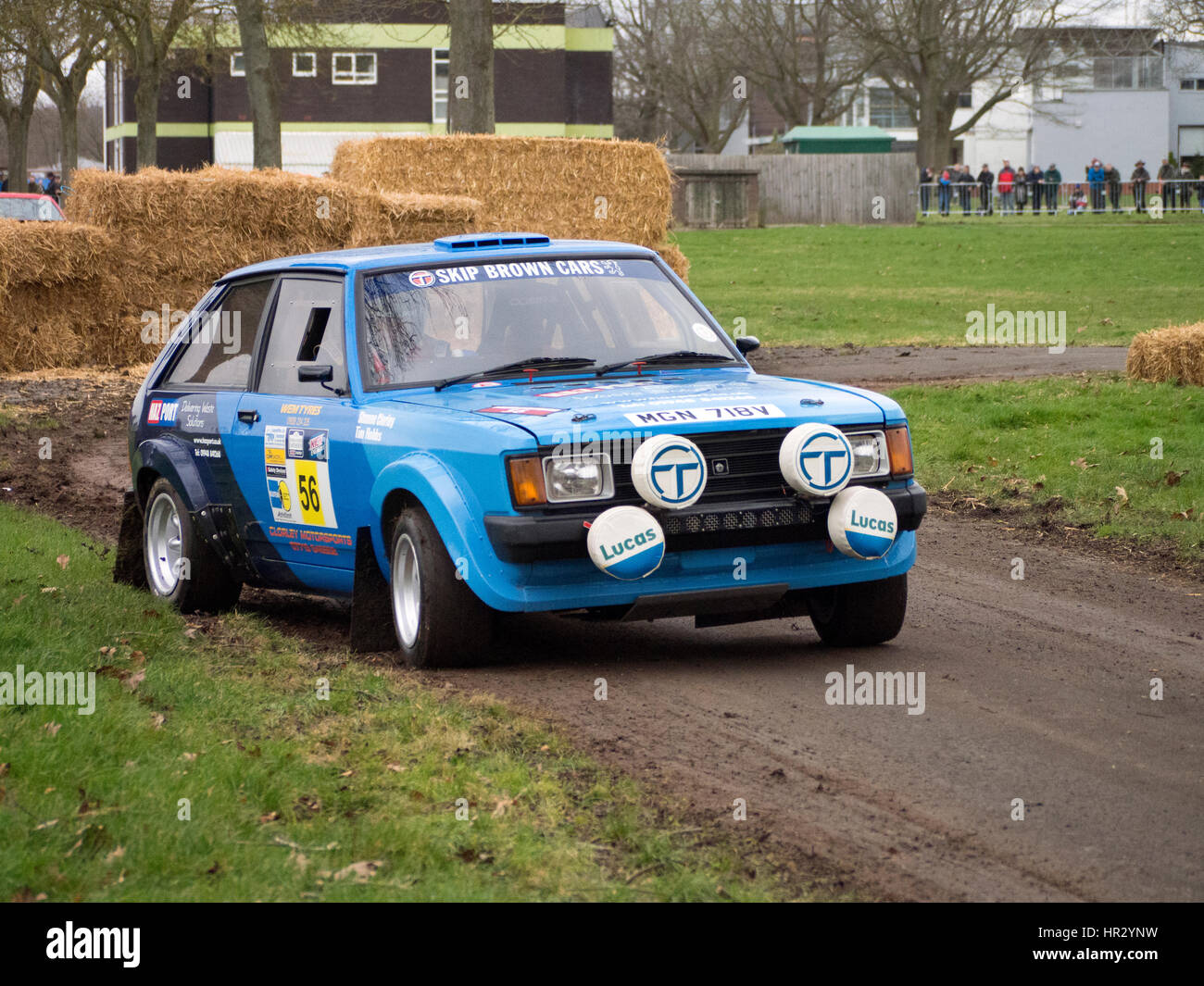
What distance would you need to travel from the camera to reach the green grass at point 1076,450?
10.3 m

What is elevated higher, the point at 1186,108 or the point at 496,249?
the point at 1186,108

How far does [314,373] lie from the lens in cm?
714

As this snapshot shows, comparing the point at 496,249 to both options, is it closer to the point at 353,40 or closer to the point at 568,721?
the point at 568,721

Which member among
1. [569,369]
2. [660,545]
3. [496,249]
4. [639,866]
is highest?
[496,249]

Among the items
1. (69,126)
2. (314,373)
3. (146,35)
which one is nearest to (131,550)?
(314,373)

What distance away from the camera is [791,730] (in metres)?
5.66

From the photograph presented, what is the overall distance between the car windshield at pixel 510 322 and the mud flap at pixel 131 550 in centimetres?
224

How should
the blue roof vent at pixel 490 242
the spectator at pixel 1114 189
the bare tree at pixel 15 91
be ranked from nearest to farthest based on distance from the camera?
the blue roof vent at pixel 490 242 → the bare tree at pixel 15 91 → the spectator at pixel 1114 189

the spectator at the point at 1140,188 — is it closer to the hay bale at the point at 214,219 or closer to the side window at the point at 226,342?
the hay bale at the point at 214,219

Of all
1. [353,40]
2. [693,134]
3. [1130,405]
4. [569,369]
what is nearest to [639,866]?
[569,369]

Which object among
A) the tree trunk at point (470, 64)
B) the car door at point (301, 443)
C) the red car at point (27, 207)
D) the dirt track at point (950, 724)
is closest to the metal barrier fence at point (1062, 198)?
the tree trunk at point (470, 64)

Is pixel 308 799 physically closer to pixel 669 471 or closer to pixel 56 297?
pixel 669 471

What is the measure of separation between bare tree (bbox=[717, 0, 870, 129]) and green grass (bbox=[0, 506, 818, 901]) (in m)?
65.9

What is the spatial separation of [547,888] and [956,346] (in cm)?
1691
